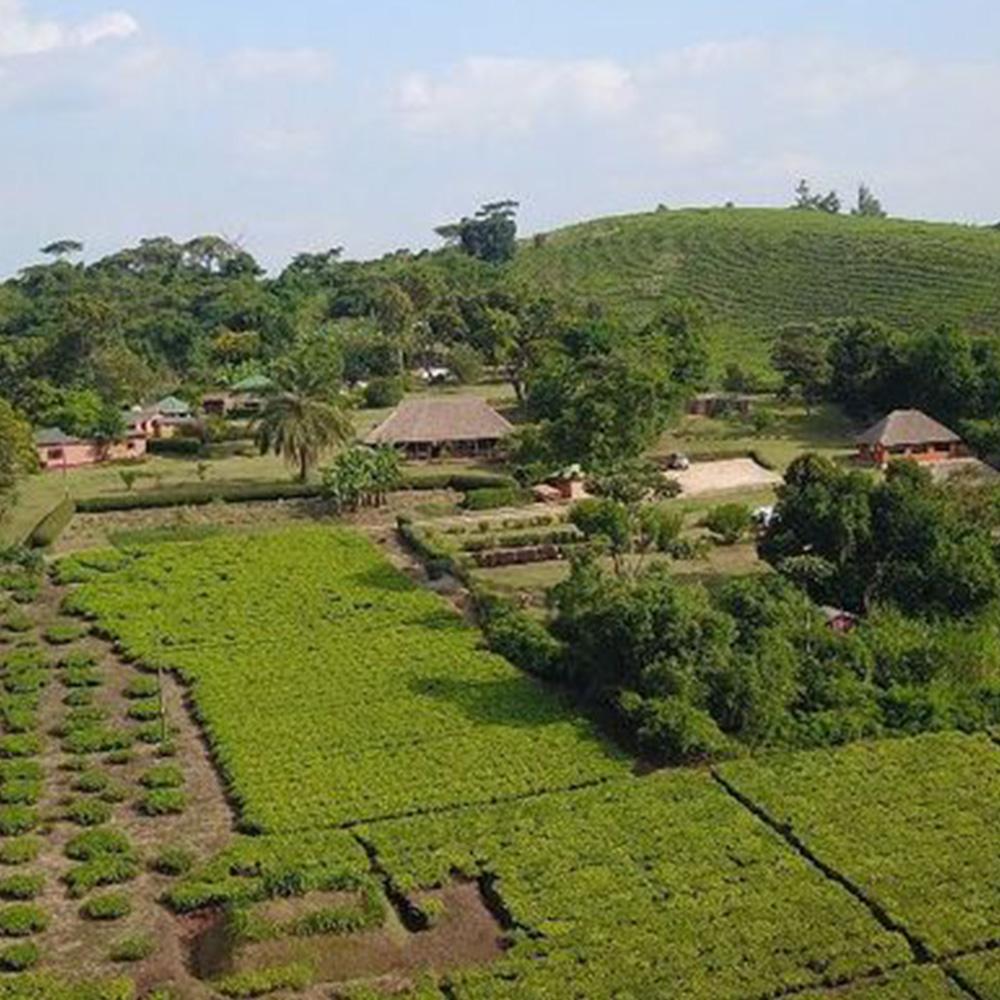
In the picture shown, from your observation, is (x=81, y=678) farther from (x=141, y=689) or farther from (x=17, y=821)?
(x=17, y=821)

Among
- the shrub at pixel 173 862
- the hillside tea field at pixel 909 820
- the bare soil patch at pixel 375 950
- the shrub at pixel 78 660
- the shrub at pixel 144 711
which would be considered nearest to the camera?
the bare soil patch at pixel 375 950

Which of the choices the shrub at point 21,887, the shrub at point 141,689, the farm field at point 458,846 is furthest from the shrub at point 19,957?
the shrub at point 141,689

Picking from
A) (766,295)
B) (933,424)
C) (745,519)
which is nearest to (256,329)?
(766,295)

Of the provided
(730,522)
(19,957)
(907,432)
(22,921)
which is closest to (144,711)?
(22,921)

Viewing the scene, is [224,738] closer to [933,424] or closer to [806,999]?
[806,999]

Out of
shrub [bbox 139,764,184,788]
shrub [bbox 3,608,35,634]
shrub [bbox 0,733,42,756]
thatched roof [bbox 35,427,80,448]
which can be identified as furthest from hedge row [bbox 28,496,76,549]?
shrub [bbox 139,764,184,788]

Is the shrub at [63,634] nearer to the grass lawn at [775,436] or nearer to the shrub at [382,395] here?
the grass lawn at [775,436]
